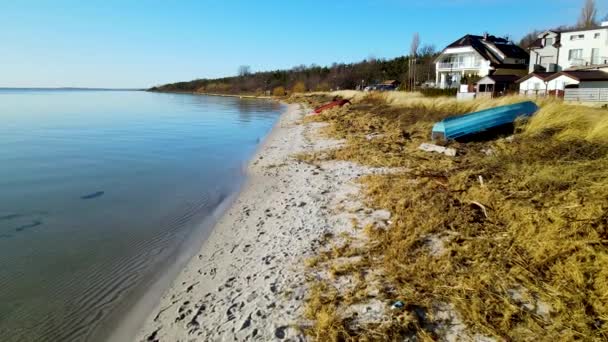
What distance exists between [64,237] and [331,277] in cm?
496

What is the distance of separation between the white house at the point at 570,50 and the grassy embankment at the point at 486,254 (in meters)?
33.4

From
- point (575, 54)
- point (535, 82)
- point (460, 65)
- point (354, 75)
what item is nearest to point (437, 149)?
point (535, 82)

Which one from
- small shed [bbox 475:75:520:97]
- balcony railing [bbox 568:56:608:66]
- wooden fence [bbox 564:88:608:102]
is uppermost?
balcony railing [bbox 568:56:608:66]

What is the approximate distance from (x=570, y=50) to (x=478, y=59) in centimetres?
943

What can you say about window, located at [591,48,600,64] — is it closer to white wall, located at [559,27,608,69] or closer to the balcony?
white wall, located at [559,27,608,69]

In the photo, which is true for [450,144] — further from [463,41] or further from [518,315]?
[463,41]

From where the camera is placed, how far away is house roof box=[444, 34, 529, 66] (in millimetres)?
41594

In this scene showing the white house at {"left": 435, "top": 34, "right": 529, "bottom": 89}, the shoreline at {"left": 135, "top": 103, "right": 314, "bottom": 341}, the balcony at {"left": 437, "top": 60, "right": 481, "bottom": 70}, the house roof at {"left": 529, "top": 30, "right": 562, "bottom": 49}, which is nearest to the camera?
the shoreline at {"left": 135, "top": 103, "right": 314, "bottom": 341}

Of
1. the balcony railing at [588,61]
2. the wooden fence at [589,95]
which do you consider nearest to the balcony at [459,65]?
the balcony railing at [588,61]

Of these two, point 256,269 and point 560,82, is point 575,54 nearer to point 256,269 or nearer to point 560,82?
point 560,82

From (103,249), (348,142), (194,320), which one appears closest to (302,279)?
(194,320)

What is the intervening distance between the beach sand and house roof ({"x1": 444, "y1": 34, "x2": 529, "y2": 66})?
4189cm

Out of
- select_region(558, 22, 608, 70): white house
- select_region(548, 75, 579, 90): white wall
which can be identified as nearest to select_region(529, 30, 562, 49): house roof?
select_region(558, 22, 608, 70): white house

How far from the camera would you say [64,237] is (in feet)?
19.4
